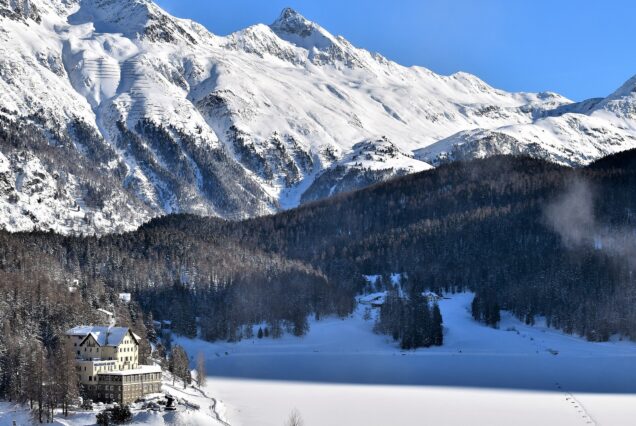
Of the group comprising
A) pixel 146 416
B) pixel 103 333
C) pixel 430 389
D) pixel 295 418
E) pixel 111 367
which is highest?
pixel 103 333

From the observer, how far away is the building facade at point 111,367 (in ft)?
399

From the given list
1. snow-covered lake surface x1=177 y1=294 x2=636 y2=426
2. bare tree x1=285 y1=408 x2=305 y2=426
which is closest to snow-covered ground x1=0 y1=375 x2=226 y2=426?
snow-covered lake surface x1=177 y1=294 x2=636 y2=426

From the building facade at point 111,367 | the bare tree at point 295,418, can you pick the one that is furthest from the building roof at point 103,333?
the bare tree at point 295,418

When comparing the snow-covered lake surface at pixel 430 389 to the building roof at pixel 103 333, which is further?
the building roof at pixel 103 333

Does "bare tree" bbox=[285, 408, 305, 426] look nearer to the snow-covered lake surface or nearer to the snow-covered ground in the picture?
the snow-covered lake surface

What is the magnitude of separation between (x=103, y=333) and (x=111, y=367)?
641 centimetres

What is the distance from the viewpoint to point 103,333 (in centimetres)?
13112

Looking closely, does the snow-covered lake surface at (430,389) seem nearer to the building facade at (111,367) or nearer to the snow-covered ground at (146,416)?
the snow-covered ground at (146,416)

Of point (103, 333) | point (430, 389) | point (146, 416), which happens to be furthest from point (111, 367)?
point (430, 389)

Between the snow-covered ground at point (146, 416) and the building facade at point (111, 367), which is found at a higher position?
the building facade at point (111, 367)

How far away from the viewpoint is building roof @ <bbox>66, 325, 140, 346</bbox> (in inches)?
5098

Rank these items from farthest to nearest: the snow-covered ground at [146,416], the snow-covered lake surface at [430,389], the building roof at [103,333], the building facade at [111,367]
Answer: the building roof at [103,333]
the snow-covered lake surface at [430,389]
the building facade at [111,367]
the snow-covered ground at [146,416]

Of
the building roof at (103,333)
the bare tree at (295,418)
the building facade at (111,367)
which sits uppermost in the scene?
the building roof at (103,333)

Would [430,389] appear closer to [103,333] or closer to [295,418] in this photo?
[295,418]
